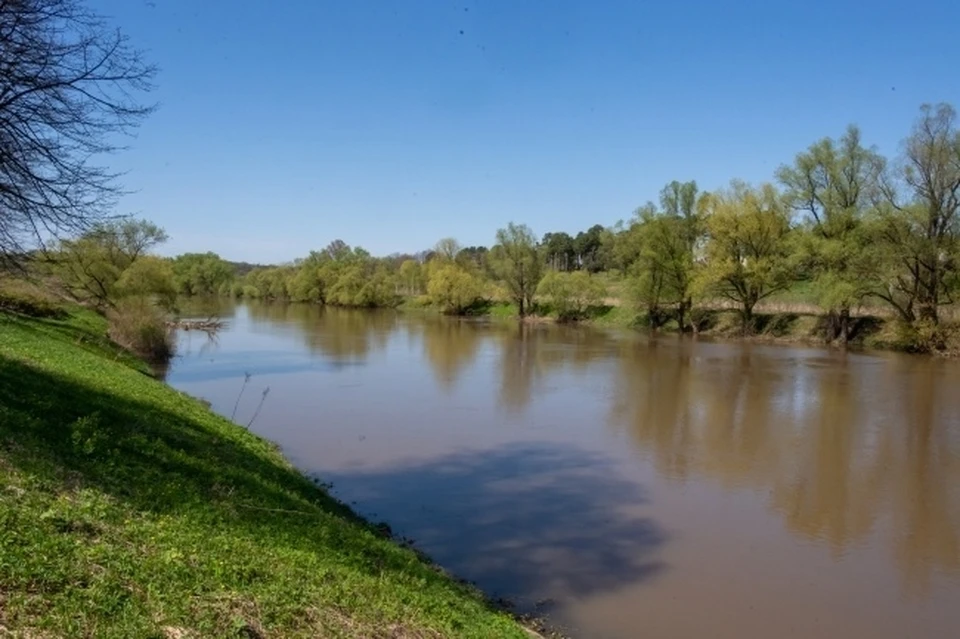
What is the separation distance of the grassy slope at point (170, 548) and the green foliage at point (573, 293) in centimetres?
5041

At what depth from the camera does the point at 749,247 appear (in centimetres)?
4519

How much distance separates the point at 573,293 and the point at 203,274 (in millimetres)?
67498

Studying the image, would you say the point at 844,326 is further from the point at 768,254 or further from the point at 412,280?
the point at 412,280

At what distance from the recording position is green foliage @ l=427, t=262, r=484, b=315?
2749 inches

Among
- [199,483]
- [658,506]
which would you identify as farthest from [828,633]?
[199,483]

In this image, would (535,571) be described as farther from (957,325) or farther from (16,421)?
(957,325)

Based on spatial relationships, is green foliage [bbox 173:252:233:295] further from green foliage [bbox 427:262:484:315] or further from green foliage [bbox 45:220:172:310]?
green foliage [bbox 45:220:172:310]

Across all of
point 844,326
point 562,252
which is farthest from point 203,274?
point 844,326

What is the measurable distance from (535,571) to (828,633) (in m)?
3.65

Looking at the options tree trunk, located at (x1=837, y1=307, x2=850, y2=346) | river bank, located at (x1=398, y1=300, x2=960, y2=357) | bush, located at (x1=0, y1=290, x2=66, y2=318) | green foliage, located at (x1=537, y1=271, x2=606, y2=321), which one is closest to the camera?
bush, located at (x1=0, y1=290, x2=66, y2=318)

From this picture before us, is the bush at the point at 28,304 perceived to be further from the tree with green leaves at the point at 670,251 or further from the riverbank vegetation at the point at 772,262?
the tree with green leaves at the point at 670,251

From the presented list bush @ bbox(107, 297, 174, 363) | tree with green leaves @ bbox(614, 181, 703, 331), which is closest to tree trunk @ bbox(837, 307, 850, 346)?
tree with green leaves @ bbox(614, 181, 703, 331)

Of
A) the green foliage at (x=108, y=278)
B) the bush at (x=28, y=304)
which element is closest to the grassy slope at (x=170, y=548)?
the bush at (x=28, y=304)

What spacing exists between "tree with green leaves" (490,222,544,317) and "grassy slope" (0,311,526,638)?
180 ft
